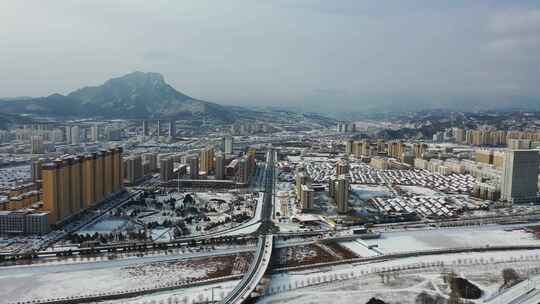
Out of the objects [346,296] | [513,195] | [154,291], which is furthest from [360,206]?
[154,291]

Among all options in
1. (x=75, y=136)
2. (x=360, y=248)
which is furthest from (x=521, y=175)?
(x=75, y=136)

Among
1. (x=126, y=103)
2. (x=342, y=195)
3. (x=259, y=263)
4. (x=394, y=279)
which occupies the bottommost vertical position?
(x=394, y=279)

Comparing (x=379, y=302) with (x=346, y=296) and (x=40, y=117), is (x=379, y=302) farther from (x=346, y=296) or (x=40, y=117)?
(x=40, y=117)

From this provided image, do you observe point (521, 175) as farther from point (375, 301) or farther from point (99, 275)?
point (99, 275)

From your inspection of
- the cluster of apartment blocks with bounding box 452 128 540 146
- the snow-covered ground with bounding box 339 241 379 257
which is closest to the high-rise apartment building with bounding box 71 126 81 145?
the snow-covered ground with bounding box 339 241 379 257

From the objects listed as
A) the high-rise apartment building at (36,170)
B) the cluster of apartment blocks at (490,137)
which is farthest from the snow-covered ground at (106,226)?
the cluster of apartment blocks at (490,137)

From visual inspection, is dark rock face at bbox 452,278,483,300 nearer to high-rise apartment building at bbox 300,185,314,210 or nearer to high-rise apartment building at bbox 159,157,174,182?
high-rise apartment building at bbox 300,185,314,210
